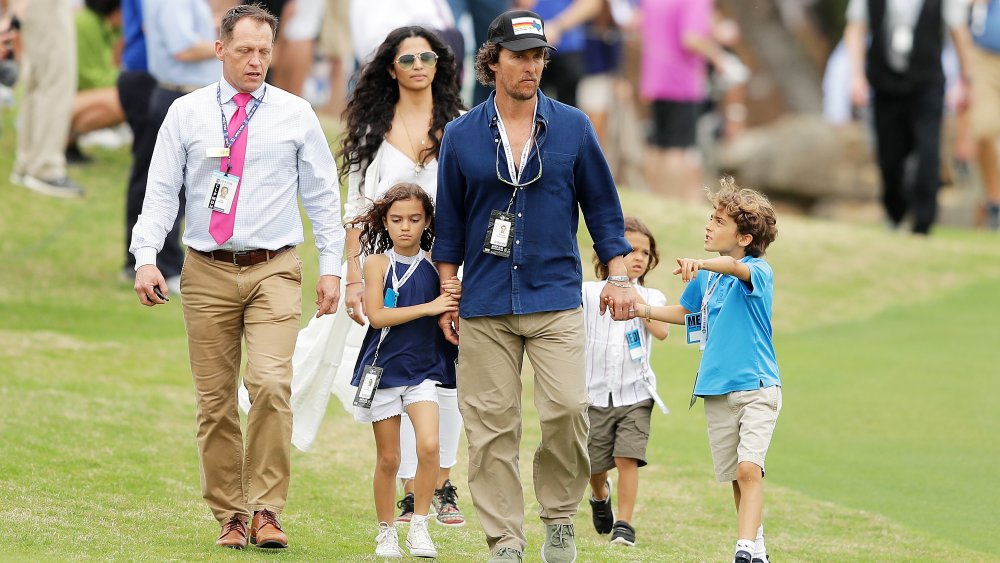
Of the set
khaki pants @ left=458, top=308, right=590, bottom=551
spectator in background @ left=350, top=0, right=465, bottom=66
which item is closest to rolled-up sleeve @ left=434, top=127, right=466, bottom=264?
khaki pants @ left=458, top=308, right=590, bottom=551

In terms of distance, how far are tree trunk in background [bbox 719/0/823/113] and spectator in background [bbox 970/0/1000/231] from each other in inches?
918

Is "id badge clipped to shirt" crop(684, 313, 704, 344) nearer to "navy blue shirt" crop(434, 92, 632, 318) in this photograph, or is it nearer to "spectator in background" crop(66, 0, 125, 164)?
"navy blue shirt" crop(434, 92, 632, 318)

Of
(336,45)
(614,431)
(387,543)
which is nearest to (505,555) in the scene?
(387,543)

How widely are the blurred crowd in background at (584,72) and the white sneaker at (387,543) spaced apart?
405cm

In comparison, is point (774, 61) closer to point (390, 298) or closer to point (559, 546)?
point (390, 298)

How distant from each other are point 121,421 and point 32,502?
225cm

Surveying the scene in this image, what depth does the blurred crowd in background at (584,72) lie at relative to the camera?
41.7 ft

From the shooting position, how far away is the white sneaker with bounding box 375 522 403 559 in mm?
7000

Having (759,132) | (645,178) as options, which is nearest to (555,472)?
(645,178)

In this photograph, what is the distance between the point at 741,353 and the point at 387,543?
1756 mm

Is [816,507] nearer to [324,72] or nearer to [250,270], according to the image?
[250,270]

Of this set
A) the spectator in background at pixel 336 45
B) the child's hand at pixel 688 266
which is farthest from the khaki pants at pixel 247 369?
the spectator in background at pixel 336 45

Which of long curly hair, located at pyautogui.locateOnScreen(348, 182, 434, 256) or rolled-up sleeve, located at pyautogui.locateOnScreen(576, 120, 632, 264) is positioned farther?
long curly hair, located at pyautogui.locateOnScreen(348, 182, 434, 256)

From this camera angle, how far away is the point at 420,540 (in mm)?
7023
